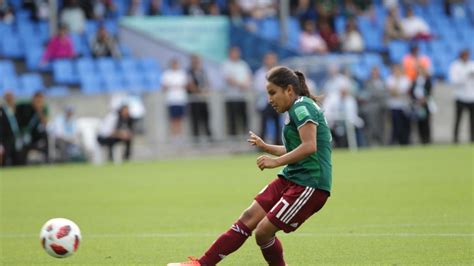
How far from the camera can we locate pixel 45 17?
96.2ft

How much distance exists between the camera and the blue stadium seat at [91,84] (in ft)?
89.4

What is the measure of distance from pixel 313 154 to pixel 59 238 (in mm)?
2251

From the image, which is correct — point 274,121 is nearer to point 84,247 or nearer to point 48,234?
point 84,247

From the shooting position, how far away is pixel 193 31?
3123 cm

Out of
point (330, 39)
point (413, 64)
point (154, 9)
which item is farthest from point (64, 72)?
point (413, 64)

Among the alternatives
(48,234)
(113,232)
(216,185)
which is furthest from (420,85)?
(48,234)

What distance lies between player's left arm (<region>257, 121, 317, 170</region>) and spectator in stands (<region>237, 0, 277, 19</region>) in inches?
947

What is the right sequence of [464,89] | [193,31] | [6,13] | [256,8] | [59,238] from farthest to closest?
[256,8] < [193,31] < [6,13] < [464,89] < [59,238]

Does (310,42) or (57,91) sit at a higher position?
(310,42)

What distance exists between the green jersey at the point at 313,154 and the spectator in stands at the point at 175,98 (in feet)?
59.0

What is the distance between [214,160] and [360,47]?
8.29 meters

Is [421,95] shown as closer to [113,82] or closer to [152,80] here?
[152,80]

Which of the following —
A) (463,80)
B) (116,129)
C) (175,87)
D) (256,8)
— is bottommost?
(116,129)

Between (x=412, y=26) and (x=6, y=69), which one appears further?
(x=412, y=26)
